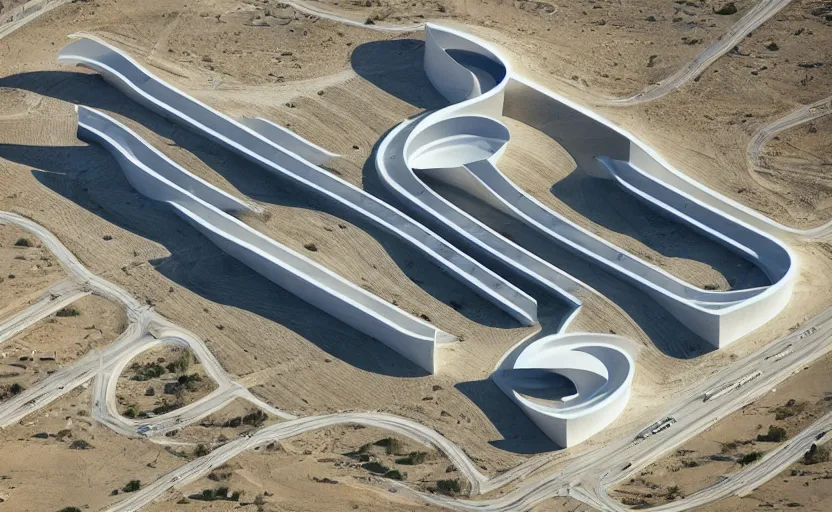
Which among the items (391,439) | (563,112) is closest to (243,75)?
(563,112)

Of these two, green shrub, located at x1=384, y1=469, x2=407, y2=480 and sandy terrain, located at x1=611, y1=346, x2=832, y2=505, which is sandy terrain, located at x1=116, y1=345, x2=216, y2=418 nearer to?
green shrub, located at x1=384, y1=469, x2=407, y2=480

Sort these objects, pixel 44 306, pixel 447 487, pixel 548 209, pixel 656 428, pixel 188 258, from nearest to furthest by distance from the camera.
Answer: pixel 447 487 → pixel 656 428 → pixel 44 306 → pixel 188 258 → pixel 548 209

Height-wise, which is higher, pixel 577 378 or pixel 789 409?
pixel 789 409

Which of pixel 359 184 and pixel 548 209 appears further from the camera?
pixel 359 184

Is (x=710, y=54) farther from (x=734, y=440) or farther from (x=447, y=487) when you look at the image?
(x=447, y=487)

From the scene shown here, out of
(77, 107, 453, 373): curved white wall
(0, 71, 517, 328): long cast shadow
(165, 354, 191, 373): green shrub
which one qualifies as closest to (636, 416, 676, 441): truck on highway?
(0, 71, 517, 328): long cast shadow

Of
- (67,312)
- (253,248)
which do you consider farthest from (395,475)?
(67,312)
